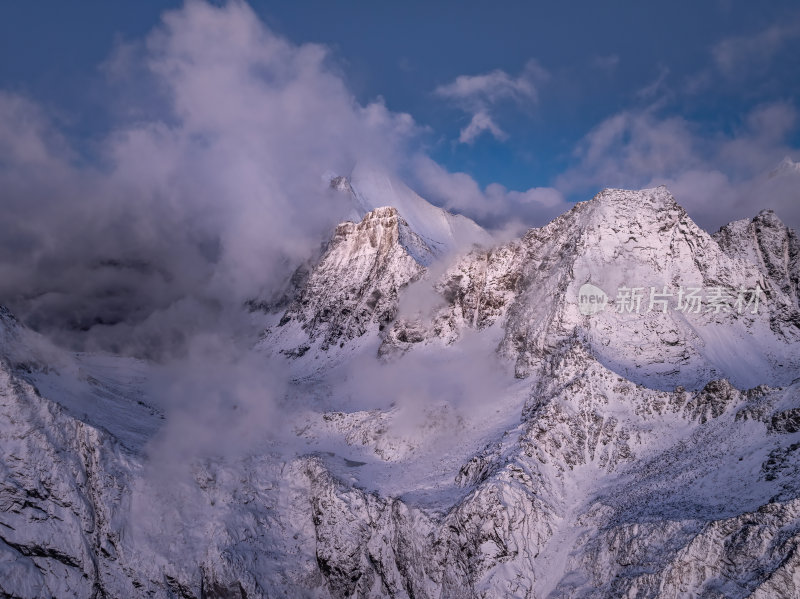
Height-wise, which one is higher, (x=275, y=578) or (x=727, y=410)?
(x=275, y=578)

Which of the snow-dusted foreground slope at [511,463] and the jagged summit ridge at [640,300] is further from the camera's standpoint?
the jagged summit ridge at [640,300]

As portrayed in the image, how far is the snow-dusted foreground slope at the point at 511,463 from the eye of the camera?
181 feet

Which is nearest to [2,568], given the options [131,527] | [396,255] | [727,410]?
[131,527]

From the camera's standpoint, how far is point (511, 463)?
69.3 meters

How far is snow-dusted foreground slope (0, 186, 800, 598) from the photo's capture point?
5519 centimetres

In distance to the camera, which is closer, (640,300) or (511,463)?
(511,463)

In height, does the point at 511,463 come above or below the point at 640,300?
below

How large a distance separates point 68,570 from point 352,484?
3404cm

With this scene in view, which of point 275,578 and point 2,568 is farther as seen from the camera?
point 275,578

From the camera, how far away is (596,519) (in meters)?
60.7

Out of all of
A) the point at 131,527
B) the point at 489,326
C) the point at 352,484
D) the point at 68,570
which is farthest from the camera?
the point at 489,326

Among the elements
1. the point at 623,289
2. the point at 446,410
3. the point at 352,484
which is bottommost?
the point at 352,484

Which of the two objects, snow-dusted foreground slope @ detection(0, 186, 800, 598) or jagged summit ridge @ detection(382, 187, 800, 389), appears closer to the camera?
snow-dusted foreground slope @ detection(0, 186, 800, 598)

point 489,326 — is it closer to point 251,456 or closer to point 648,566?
point 251,456
